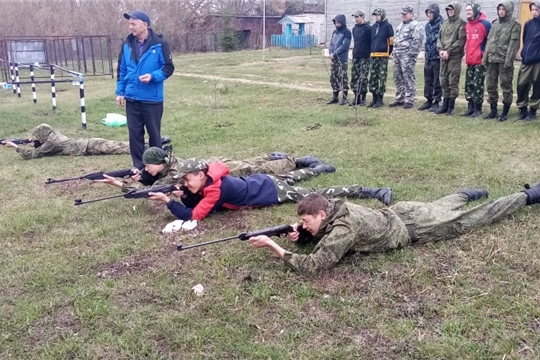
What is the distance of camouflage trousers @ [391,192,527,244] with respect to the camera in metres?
4.55

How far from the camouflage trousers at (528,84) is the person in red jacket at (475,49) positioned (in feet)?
2.32

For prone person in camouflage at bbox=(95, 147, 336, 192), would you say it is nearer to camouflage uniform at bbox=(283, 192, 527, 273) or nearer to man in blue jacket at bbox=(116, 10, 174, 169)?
man in blue jacket at bbox=(116, 10, 174, 169)

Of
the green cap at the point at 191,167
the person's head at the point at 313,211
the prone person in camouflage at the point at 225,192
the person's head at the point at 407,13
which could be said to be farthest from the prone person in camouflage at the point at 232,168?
the person's head at the point at 407,13

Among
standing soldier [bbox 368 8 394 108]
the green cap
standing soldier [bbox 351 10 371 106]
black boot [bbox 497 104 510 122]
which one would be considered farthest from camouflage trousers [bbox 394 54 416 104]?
the green cap

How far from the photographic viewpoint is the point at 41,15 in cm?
3130

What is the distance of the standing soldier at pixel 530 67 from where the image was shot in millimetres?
8695

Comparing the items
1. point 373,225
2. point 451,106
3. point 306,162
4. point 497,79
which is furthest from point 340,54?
point 373,225

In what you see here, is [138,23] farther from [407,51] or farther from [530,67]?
[407,51]

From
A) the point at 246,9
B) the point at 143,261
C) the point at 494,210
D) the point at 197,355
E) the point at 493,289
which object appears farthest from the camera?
the point at 246,9

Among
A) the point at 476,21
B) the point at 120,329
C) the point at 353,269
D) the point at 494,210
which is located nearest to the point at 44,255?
the point at 120,329

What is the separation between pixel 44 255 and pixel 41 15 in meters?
30.7

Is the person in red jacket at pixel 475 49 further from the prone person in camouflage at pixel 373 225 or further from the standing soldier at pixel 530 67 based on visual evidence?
the prone person in camouflage at pixel 373 225

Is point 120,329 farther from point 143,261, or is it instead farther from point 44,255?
point 44,255

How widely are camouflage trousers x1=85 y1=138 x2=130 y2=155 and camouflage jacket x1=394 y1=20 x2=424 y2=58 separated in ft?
19.9
